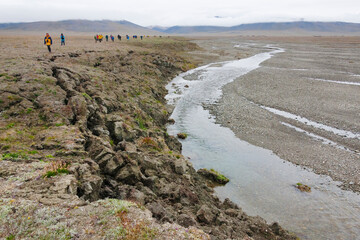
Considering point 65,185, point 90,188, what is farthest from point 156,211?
point 65,185

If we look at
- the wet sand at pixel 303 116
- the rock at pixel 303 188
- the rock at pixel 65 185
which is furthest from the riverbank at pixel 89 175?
the wet sand at pixel 303 116

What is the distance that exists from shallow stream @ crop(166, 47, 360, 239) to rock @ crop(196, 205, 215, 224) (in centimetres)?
471

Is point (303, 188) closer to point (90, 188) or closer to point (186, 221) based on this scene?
point (186, 221)

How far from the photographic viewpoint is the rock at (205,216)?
1420 cm

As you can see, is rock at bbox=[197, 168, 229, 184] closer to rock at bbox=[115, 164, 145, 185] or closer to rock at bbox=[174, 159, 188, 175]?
rock at bbox=[174, 159, 188, 175]

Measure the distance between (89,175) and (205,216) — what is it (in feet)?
23.8

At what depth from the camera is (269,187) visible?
2081 centimetres

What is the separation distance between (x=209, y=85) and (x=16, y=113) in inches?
1718

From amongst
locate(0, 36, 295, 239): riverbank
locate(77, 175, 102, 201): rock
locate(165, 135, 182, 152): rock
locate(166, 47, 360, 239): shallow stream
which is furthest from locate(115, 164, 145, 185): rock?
locate(165, 135, 182, 152): rock

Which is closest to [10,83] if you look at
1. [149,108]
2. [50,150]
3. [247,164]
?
[50,150]

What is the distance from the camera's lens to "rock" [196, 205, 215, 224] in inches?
559

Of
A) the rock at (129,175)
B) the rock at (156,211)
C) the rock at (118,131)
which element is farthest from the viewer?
the rock at (118,131)

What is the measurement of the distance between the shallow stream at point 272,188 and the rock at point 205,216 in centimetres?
471

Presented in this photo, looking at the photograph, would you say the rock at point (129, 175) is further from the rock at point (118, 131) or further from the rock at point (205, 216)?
the rock at point (118, 131)
